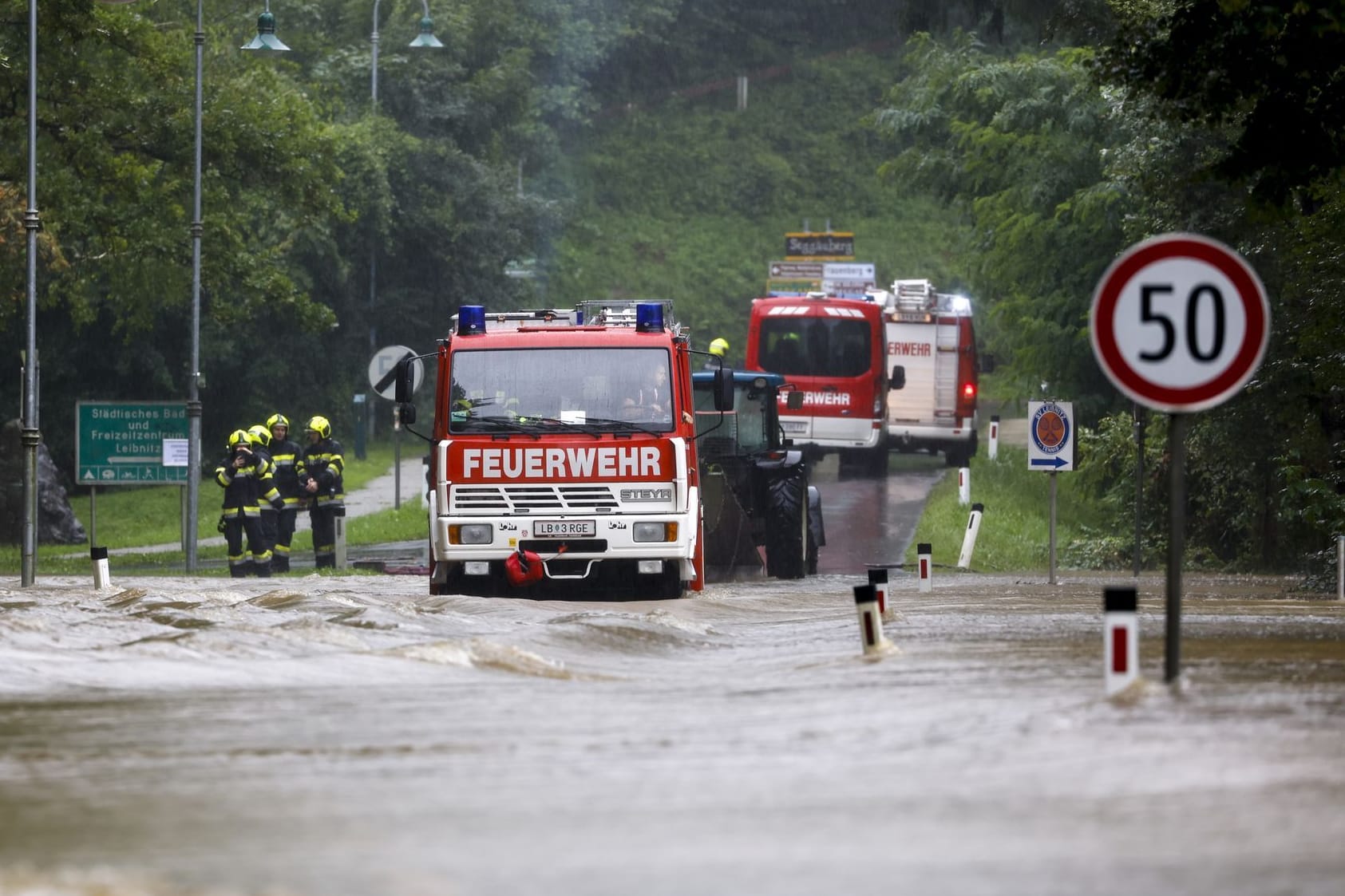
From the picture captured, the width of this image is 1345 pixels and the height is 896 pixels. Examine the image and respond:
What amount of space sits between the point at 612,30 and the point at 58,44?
54692mm

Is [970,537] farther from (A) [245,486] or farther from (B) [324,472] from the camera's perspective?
(A) [245,486]

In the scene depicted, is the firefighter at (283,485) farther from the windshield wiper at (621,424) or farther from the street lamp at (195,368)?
the windshield wiper at (621,424)

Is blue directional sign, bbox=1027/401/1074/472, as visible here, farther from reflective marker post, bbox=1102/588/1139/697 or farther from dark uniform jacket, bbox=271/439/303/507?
reflective marker post, bbox=1102/588/1139/697

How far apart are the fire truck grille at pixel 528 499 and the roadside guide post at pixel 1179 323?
954 cm

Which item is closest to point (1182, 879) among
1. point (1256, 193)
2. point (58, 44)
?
point (1256, 193)

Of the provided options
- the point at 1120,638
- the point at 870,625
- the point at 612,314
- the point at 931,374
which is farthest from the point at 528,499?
the point at 931,374

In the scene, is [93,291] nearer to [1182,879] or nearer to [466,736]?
[466,736]

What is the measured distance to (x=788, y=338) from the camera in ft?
138

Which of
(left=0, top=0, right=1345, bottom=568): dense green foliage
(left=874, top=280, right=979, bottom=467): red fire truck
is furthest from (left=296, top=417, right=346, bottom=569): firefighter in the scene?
(left=874, top=280, right=979, bottom=467): red fire truck

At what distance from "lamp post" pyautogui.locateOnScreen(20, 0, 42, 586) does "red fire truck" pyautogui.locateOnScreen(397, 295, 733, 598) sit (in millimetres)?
5597

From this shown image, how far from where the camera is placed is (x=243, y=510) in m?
25.0

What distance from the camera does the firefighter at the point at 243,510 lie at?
24.7 meters

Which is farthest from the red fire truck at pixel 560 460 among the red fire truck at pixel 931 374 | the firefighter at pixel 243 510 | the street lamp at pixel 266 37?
the red fire truck at pixel 931 374

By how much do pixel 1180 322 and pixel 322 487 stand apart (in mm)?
18681
